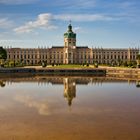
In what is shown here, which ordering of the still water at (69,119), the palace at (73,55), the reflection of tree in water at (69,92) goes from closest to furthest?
the still water at (69,119)
the reflection of tree in water at (69,92)
the palace at (73,55)

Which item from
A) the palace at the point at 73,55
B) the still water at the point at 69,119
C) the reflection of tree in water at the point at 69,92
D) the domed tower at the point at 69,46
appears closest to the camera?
the still water at the point at 69,119

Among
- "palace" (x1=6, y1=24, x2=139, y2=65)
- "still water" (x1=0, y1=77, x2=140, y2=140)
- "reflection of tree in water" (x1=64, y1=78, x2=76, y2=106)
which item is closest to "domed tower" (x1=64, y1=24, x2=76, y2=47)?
"palace" (x1=6, y1=24, x2=139, y2=65)

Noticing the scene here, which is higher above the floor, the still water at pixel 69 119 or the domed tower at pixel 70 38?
the domed tower at pixel 70 38

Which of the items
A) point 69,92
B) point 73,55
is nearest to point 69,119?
point 69,92

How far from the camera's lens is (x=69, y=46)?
93812 mm

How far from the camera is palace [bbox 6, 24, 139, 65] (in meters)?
94.5

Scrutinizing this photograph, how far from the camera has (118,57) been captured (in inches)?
A: 3871

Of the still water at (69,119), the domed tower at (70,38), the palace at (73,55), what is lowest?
the still water at (69,119)

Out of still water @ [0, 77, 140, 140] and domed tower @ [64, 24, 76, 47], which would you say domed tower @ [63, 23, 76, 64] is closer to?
domed tower @ [64, 24, 76, 47]

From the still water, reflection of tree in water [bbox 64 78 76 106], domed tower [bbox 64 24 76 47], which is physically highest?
domed tower [bbox 64 24 76 47]

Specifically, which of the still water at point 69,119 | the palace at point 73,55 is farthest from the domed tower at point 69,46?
the still water at point 69,119

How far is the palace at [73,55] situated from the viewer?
310 feet

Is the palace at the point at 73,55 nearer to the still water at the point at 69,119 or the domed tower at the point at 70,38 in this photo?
the domed tower at the point at 70,38

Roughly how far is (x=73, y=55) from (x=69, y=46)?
269 centimetres
